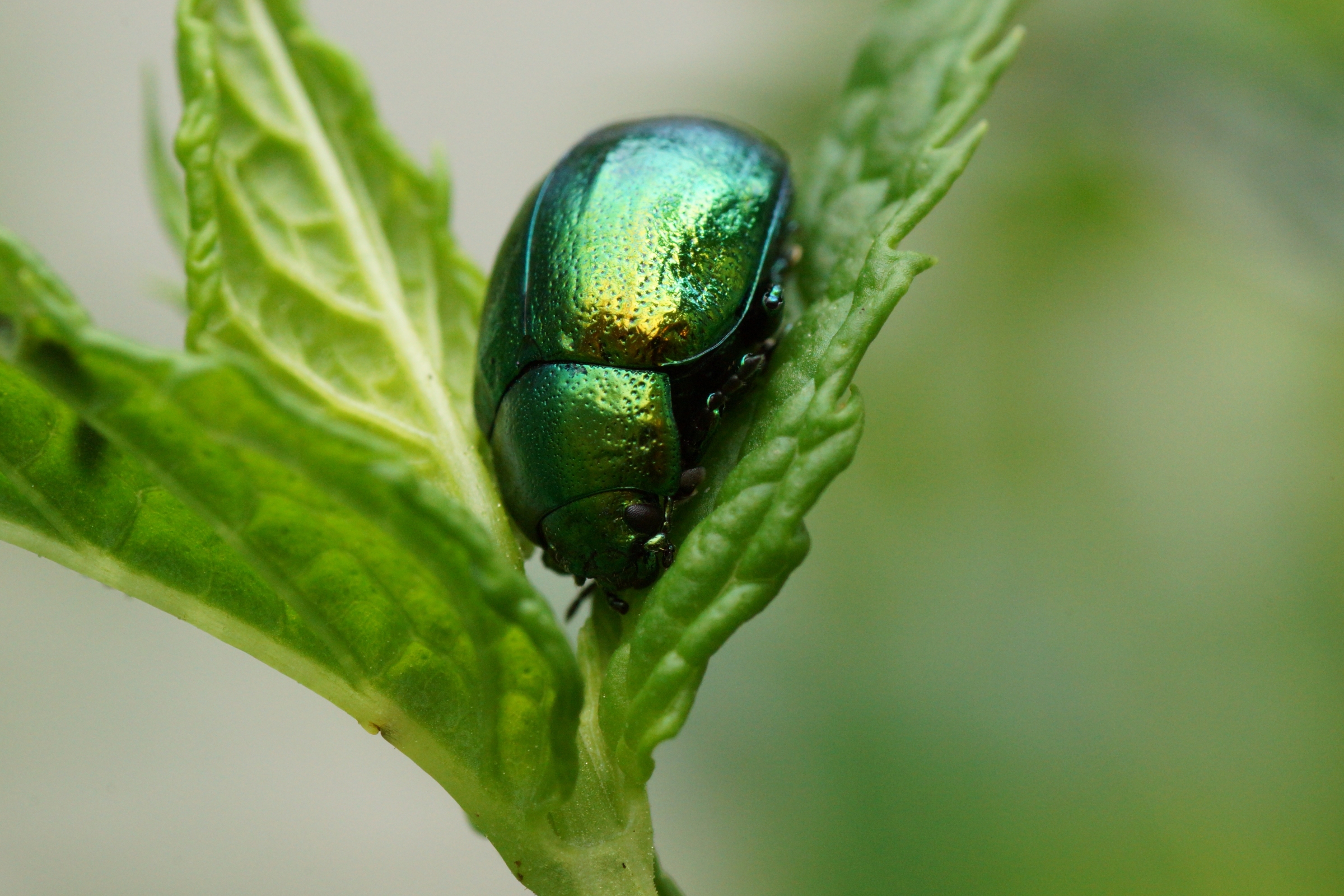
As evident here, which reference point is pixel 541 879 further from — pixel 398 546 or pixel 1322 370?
pixel 1322 370

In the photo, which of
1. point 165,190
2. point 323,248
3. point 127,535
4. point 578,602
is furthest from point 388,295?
point 578,602

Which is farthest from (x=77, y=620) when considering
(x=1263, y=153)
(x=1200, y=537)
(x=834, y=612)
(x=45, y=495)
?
(x=1263, y=153)

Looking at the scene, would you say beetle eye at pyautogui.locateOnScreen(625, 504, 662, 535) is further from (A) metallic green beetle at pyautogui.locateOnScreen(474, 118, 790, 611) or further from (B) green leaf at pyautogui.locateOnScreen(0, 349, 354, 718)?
(B) green leaf at pyautogui.locateOnScreen(0, 349, 354, 718)

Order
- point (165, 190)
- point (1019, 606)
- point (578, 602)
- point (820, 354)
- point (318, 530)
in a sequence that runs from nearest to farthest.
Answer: point (318, 530) → point (820, 354) → point (165, 190) → point (578, 602) → point (1019, 606)

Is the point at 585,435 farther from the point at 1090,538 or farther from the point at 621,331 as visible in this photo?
the point at 1090,538

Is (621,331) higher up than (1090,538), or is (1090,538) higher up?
(621,331)

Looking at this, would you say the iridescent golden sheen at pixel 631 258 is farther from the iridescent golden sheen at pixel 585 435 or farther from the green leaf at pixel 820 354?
the green leaf at pixel 820 354

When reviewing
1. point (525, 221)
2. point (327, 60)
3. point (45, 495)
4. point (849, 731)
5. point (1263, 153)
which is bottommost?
point (849, 731)
